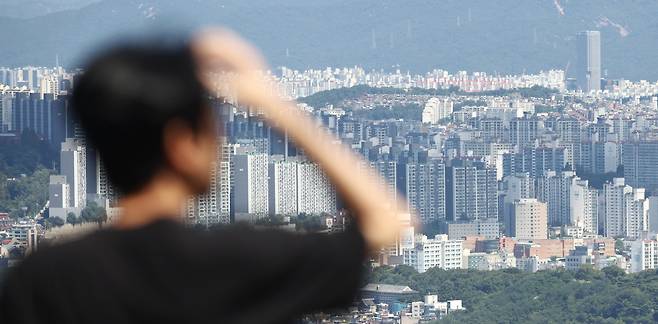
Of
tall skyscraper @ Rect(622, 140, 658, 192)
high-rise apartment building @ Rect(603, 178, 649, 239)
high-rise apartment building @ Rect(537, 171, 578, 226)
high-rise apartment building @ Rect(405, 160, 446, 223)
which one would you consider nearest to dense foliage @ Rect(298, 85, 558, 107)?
high-rise apartment building @ Rect(405, 160, 446, 223)

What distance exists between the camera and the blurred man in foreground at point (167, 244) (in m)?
0.55

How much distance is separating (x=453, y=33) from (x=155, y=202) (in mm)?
43383

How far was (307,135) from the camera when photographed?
0.62 m

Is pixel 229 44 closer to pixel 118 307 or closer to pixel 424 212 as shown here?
pixel 118 307

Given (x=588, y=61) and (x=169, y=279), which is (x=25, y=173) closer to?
(x=169, y=279)

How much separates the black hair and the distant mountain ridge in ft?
133

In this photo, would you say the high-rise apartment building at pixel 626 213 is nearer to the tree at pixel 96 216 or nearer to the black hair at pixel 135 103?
the tree at pixel 96 216

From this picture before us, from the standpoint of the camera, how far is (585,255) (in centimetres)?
2223

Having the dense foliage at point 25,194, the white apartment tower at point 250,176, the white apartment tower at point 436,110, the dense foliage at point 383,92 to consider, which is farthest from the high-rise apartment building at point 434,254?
the dense foliage at point 383,92

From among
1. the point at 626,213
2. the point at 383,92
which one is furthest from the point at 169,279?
the point at 383,92

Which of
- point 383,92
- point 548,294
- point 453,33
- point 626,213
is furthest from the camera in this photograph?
point 453,33

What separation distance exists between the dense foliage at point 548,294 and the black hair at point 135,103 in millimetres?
16708

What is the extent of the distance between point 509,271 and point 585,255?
9.28 ft

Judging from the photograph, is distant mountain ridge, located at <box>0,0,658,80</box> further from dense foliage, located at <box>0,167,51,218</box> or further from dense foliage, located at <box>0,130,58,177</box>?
dense foliage, located at <box>0,167,51,218</box>
